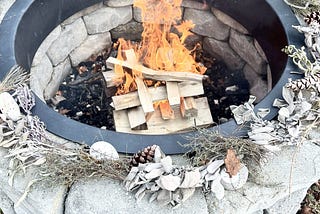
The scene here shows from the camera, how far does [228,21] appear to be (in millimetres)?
2385

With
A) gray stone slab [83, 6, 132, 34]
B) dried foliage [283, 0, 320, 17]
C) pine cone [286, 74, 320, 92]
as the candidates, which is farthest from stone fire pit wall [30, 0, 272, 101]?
pine cone [286, 74, 320, 92]

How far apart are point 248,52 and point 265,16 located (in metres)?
0.30

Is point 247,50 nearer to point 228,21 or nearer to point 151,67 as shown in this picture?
point 228,21

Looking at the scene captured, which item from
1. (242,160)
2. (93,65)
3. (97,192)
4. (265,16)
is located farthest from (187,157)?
(93,65)

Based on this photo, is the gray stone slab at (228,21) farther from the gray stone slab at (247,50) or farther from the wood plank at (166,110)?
the wood plank at (166,110)

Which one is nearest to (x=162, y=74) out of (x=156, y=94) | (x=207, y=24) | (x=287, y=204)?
(x=156, y=94)

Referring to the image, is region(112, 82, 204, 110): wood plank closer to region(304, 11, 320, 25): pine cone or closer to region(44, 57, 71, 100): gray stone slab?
region(44, 57, 71, 100): gray stone slab

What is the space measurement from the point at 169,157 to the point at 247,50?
3.51ft

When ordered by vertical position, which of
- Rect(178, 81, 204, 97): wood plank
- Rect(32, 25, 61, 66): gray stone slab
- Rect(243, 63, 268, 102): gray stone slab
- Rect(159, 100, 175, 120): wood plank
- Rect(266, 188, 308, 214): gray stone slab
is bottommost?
Rect(266, 188, 308, 214): gray stone slab

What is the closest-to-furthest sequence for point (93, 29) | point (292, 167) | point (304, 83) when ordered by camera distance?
point (292, 167)
point (304, 83)
point (93, 29)

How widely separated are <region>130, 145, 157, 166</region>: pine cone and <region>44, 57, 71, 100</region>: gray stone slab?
2.99ft

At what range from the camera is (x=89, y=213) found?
4.95 ft

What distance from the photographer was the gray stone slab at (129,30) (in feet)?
8.43

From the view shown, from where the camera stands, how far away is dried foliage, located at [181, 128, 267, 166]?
158 cm
